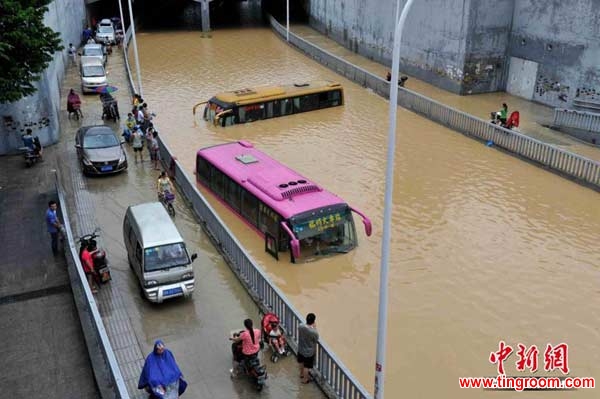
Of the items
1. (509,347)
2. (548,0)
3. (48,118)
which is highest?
(548,0)

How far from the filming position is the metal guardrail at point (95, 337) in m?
10.2

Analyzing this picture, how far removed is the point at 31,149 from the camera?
2262cm

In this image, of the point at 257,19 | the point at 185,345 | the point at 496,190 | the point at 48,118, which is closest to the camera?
the point at 185,345

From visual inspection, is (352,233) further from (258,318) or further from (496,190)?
(496,190)

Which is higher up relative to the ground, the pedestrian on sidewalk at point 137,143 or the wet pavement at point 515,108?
the pedestrian on sidewalk at point 137,143

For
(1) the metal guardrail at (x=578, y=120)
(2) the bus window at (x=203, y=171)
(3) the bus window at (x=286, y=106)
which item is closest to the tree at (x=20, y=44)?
(2) the bus window at (x=203, y=171)

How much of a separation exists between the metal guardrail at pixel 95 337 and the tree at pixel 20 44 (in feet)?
17.8

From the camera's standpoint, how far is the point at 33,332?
12852mm

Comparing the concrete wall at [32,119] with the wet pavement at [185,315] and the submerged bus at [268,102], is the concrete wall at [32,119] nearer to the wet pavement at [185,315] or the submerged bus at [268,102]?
the wet pavement at [185,315]

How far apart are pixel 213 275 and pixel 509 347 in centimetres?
756

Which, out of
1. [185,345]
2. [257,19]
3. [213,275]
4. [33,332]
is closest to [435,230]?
[213,275]

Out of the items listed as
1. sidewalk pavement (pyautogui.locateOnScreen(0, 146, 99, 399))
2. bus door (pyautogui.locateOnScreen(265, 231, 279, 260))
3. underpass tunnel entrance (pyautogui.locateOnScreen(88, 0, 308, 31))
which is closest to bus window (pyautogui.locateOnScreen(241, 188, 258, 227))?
bus door (pyautogui.locateOnScreen(265, 231, 279, 260))

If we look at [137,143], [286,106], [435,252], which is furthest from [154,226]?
[286,106]

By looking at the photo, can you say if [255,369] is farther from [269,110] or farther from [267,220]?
[269,110]
